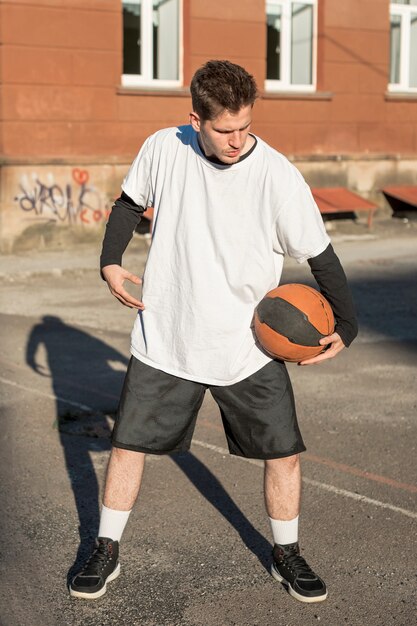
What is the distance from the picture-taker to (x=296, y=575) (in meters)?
4.34

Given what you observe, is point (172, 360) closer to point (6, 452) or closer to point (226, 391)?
point (226, 391)

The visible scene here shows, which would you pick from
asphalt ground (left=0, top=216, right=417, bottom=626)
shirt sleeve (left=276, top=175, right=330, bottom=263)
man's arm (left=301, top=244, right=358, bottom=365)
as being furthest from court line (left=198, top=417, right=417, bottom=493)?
shirt sleeve (left=276, top=175, right=330, bottom=263)

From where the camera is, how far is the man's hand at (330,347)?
423 centimetres

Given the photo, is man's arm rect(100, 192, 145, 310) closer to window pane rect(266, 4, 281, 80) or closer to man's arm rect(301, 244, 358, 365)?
man's arm rect(301, 244, 358, 365)

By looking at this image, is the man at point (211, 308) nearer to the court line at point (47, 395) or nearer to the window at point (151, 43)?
the court line at point (47, 395)

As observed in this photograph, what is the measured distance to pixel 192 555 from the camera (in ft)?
15.5

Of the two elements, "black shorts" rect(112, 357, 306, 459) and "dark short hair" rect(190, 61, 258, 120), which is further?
"black shorts" rect(112, 357, 306, 459)

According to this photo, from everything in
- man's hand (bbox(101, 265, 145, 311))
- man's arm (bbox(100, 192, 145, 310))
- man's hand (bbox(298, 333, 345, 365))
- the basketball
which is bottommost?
man's hand (bbox(298, 333, 345, 365))

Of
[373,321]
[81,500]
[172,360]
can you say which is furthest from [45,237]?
[172,360]

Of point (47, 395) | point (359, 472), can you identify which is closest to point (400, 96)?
point (47, 395)

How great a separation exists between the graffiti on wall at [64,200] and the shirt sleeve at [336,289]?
1189cm

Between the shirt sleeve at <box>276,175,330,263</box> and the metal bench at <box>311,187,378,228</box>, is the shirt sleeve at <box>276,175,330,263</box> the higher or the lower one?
the higher one

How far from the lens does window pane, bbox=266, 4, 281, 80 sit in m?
18.2

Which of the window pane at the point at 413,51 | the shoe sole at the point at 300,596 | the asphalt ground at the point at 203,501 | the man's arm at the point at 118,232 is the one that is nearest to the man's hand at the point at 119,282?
the man's arm at the point at 118,232
